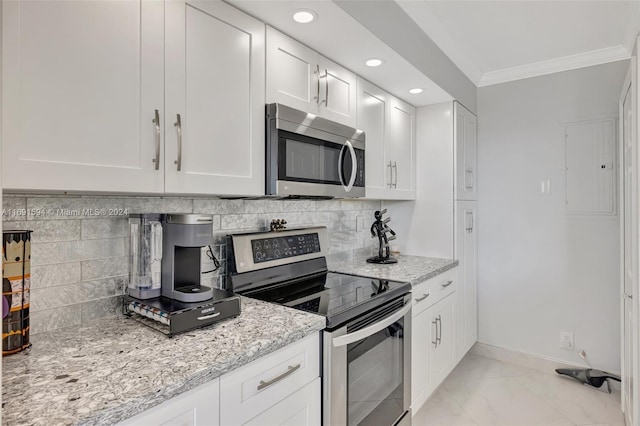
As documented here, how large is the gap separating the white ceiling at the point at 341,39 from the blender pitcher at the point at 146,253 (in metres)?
0.90

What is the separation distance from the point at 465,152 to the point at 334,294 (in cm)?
187

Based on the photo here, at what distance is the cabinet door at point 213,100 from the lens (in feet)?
4.01

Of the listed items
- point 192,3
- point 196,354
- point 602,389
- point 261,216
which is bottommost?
point 602,389

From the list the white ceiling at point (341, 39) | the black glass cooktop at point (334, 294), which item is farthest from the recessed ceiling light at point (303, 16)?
the black glass cooktop at point (334, 294)

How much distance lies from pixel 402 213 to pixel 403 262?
520mm

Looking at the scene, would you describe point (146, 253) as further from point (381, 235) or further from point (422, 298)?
point (381, 235)

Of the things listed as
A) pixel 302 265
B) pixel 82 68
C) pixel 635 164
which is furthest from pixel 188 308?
pixel 635 164

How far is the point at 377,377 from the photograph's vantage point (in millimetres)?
1719

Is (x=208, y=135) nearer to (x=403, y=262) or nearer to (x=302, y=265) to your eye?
(x=302, y=265)

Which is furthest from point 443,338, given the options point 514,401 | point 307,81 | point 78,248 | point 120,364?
point 78,248

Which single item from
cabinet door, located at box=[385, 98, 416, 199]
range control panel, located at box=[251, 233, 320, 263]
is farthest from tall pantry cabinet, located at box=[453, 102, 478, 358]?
range control panel, located at box=[251, 233, 320, 263]

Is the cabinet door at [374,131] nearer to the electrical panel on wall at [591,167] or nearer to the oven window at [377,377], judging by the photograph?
the oven window at [377,377]

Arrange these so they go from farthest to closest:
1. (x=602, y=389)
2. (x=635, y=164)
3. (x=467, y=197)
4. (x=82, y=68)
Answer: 1. (x=467, y=197)
2. (x=602, y=389)
3. (x=635, y=164)
4. (x=82, y=68)

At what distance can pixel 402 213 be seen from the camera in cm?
299
